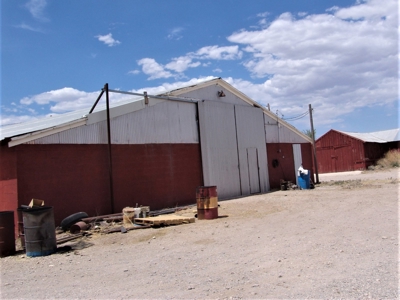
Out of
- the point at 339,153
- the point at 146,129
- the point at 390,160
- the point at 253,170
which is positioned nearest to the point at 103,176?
the point at 146,129

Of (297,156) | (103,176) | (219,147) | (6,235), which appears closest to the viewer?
(6,235)

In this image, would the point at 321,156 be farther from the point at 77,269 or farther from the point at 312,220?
the point at 77,269

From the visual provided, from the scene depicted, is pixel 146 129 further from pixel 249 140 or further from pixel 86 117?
pixel 249 140

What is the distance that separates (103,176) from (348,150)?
3561cm

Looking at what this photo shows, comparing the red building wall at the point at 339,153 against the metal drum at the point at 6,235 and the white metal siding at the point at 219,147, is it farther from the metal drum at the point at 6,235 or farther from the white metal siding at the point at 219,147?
the metal drum at the point at 6,235

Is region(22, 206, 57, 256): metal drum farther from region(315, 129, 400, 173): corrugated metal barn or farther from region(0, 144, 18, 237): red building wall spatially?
region(315, 129, 400, 173): corrugated metal barn

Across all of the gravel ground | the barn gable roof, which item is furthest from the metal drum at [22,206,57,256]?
the barn gable roof

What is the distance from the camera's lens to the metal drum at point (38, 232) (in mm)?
9297

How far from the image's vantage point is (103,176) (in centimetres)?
1519

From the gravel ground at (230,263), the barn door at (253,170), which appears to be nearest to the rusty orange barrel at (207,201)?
the gravel ground at (230,263)

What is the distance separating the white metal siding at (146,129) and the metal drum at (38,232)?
4491 mm

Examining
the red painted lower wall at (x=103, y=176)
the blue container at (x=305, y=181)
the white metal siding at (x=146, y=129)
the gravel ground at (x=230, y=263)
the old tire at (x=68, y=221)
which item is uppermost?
the white metal siding at (x=146, y=129)

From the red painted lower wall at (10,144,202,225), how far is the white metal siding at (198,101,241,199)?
73cm

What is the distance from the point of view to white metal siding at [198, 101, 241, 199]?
2005 centimetres
